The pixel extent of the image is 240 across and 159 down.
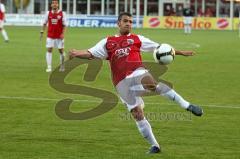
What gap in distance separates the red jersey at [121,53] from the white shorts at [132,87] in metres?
0.07

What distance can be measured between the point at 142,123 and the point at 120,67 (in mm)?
932

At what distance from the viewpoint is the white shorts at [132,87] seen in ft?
36.1

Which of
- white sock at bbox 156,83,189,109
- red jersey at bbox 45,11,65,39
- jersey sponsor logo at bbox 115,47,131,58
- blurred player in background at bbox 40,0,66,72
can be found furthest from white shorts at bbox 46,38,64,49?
white sock at bbox 156,83,189,109

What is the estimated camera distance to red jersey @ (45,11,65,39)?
2459 centimetres

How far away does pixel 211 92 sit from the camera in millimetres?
19062

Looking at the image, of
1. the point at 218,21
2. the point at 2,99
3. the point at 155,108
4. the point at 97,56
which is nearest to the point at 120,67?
the point at 97,56

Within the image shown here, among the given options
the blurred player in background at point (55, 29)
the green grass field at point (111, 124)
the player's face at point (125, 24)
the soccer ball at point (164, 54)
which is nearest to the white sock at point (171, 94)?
the soccer ball at point (164, 54)

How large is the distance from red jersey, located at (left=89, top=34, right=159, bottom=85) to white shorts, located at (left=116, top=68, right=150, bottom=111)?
67 mm

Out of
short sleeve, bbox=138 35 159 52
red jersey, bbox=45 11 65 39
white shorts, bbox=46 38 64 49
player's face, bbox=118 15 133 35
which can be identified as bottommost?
white shorts, bbox=46 38 64 49

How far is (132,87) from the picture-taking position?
11078 millimetres

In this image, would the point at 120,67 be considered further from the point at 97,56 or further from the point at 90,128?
the point at 90,128

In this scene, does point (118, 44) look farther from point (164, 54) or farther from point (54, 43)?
point (54, 43)

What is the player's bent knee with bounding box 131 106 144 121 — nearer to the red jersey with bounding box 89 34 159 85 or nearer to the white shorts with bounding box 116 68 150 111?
the white shorts with bounding box 116 68 150 111

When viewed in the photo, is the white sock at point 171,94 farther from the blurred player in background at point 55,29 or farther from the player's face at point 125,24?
the blurred player in background at point 55,29
